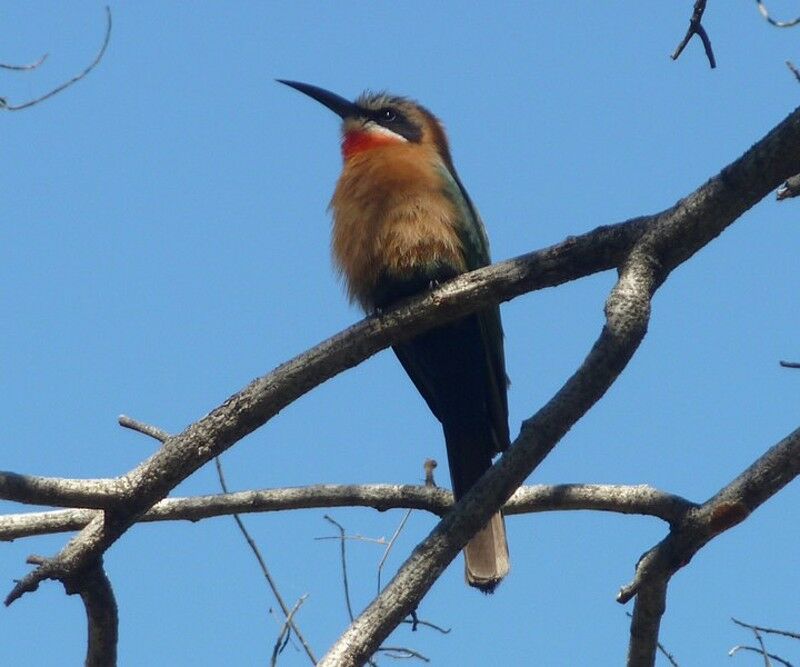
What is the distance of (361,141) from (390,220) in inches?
39.3

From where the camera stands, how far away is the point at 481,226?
5.31 metres

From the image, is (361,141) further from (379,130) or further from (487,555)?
(487,555)

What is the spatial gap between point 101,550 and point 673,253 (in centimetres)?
187

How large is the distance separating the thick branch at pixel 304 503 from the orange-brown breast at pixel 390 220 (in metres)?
0.98

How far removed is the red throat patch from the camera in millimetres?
5582

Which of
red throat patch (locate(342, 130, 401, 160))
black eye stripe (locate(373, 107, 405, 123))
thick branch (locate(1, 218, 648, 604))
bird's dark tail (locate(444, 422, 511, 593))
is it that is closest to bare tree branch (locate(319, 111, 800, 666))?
thick branch (locate(1, 218, 648, 604))

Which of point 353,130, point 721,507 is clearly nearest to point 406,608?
point 721,507

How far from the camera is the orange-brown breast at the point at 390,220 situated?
15.3 ft

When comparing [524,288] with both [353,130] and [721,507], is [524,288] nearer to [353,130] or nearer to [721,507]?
[721,507]

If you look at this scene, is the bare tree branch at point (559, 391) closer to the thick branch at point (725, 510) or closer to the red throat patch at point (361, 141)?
the thick branch at point (725, 510)

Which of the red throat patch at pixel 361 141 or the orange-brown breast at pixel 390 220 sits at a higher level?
the red throat patch at pixel 361 141

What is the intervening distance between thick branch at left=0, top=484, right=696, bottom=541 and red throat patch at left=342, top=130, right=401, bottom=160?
6.82 ft

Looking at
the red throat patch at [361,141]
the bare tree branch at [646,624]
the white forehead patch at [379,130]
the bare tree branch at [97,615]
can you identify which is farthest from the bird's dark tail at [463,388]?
the bare tree branch at [97,615]

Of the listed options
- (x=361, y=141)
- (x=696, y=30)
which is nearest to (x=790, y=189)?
(x=696, y=30)
